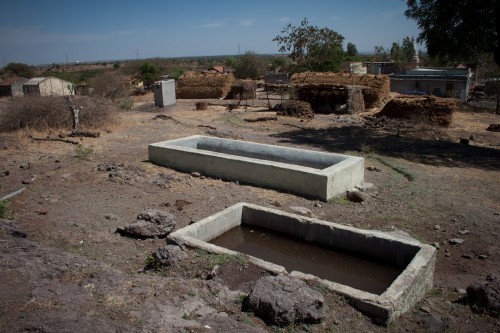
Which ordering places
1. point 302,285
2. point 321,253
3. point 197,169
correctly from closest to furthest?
point 302,285 < point 321,253 < point 197,169

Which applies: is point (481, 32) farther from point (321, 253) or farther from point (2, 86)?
point (2, 86)

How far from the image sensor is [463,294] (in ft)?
15.4

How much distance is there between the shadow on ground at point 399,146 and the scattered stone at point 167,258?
8061 millimetres

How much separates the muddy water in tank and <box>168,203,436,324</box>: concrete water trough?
57 millimetres

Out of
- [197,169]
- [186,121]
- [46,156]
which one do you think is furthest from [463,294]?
[186,121]

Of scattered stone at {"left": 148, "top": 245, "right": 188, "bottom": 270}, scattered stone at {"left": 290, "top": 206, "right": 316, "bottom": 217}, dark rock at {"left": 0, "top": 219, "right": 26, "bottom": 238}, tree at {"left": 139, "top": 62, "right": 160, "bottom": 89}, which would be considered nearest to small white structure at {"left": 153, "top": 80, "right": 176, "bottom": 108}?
tree at {"left": 139, "top": 62, "right": 160, "bottom": 89}

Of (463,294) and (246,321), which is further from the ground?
(246,321)

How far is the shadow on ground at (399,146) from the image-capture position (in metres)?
11.3

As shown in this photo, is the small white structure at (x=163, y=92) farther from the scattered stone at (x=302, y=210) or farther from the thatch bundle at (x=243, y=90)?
the scattered stone at (x=302, y=210)

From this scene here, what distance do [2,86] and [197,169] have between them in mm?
27083

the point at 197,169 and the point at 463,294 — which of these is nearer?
the point at 463,294

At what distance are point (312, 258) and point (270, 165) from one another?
2886 mm

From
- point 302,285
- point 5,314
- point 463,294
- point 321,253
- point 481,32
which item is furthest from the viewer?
point 481,32

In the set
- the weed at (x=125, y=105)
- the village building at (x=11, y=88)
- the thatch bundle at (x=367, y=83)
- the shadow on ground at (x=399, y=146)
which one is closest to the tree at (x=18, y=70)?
the village building at (x=11, y=88)
